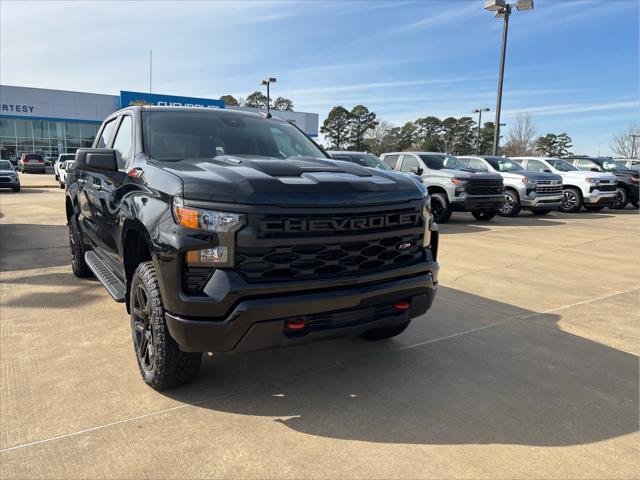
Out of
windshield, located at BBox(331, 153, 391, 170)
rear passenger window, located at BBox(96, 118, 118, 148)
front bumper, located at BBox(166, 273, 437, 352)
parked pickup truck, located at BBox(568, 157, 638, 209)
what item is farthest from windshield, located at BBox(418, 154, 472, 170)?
front bumper, located at BBox(166, 273, 437, 352)

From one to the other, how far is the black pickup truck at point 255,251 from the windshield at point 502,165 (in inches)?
483

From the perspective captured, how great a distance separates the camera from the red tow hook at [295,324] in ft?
8.55

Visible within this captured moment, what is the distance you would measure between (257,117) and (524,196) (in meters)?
11.4

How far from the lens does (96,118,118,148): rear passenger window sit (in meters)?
4.68

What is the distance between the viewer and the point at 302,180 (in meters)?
2.79

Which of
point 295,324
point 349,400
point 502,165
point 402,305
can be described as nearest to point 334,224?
point 295,324

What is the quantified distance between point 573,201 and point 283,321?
619 inches

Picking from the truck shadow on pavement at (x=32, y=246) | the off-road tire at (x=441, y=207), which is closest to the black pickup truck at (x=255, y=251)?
the truck shadow on pavement at (x=32, y=246)

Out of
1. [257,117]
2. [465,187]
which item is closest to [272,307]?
[257,117]

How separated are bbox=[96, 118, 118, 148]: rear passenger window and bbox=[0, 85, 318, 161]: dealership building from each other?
3983cm

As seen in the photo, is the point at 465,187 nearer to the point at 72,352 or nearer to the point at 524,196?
the point at 524,196

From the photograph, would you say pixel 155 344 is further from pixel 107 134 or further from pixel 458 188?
pixel 458 188

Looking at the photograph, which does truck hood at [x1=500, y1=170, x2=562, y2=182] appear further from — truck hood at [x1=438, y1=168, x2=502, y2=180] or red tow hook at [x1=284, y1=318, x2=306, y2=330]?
red tow hook at [x1=284, y1=318, x2=306, y2=330]

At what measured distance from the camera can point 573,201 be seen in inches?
617
